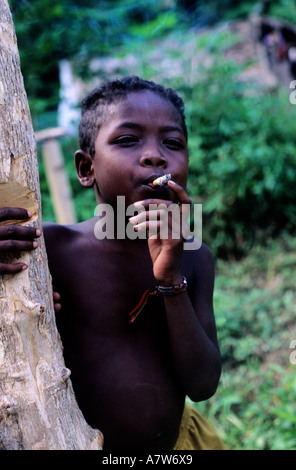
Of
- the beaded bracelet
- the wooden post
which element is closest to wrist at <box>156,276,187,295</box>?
the beaded bracelet

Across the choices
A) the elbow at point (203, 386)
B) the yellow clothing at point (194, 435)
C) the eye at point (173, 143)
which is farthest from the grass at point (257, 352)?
the eye at point (173, 143)

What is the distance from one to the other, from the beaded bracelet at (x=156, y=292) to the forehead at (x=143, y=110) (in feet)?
1.57

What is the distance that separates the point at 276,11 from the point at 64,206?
7.59 m

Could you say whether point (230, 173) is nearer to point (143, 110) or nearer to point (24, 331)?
point (143, 110)

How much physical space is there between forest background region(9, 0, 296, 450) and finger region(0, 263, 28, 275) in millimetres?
1862

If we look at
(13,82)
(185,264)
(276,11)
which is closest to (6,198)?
(13,82)

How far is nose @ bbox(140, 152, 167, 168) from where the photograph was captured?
4.48 ft

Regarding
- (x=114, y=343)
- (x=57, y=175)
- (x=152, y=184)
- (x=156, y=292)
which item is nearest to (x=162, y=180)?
(x=152, y=184)

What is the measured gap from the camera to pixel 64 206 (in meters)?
3.16

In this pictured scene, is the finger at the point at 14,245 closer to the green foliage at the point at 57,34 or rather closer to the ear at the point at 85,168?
the ear at the point at 85,168

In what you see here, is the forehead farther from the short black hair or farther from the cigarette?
the cigarette

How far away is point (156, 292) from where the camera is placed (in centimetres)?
145

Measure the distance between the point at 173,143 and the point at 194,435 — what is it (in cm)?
109

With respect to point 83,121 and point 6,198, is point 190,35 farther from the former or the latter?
point 6,198
